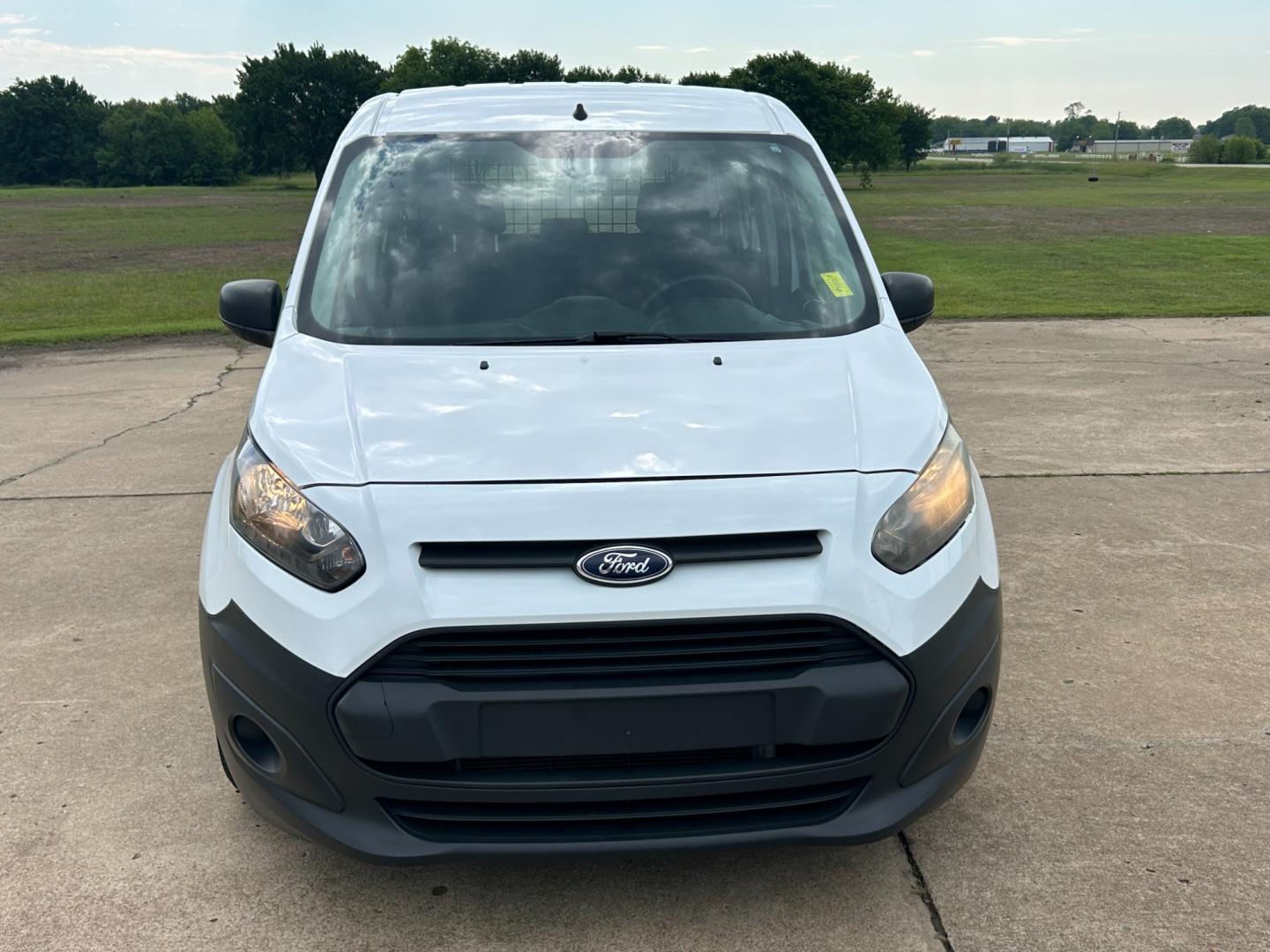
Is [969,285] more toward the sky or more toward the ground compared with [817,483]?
more toward the ground

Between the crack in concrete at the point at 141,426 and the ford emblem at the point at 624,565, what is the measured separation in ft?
18.0

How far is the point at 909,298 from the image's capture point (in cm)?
368

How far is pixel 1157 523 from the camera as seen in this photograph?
18.7 feet

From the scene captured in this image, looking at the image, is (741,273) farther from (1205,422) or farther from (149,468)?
(1205,422)

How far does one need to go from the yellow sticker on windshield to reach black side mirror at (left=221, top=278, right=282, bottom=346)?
1.63 m

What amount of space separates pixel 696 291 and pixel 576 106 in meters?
0.92

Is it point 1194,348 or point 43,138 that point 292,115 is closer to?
point 43,138

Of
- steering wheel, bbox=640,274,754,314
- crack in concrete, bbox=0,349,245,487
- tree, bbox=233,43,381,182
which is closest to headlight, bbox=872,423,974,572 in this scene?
steering wheel, bbox=640,274,754,314

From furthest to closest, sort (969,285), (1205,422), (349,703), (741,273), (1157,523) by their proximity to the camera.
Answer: (969,285), (1205,422), (1157,523), (741,273), (349,703)

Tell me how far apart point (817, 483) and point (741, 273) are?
3.87ft

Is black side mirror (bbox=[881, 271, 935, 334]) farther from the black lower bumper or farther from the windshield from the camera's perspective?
the black lower bumper

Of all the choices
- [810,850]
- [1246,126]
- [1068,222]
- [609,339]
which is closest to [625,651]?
[810,850]

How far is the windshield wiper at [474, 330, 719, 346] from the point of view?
126 inches

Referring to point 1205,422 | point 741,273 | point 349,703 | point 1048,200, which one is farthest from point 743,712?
point 1048,200
